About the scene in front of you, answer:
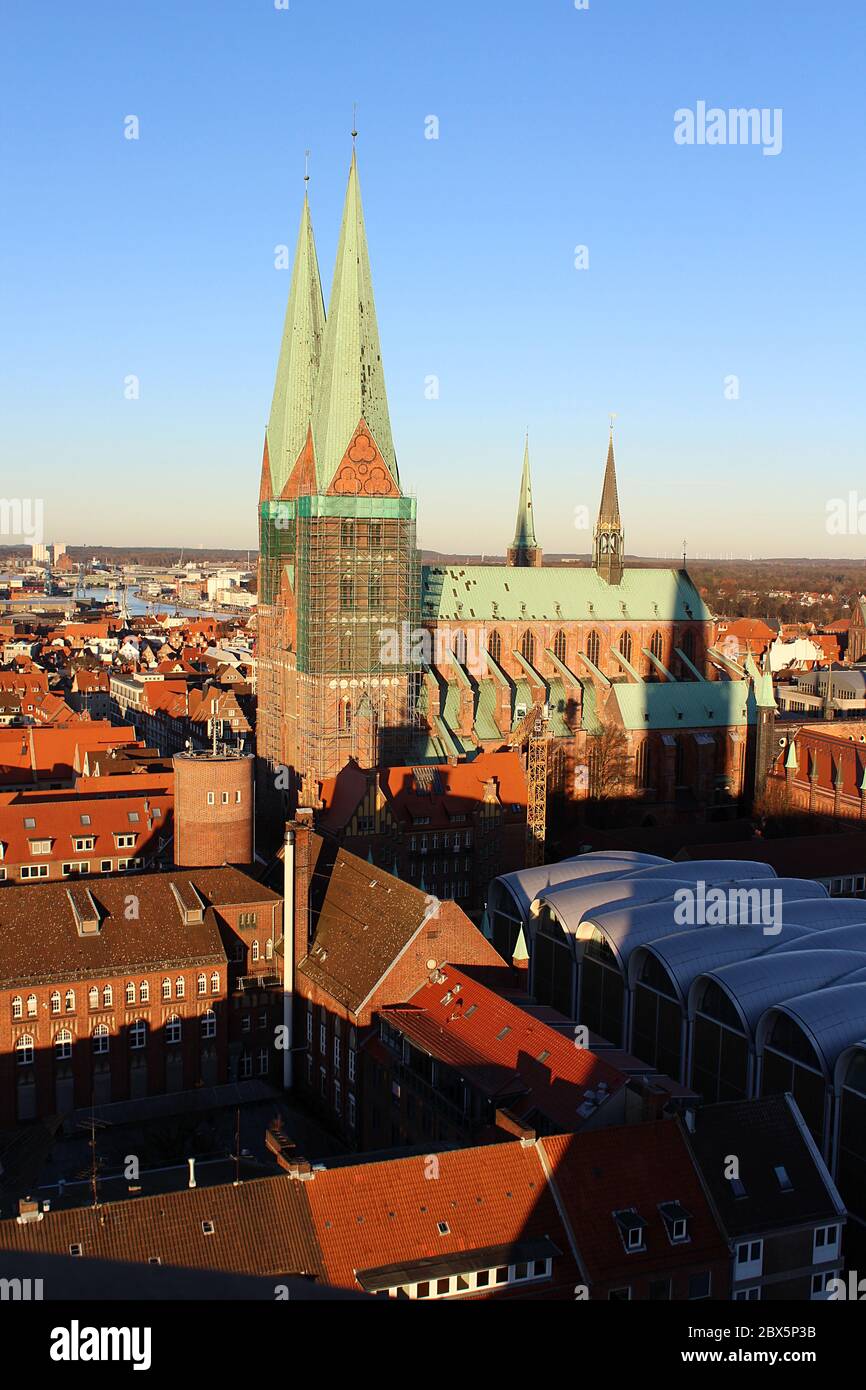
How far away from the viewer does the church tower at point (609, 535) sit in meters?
98.9

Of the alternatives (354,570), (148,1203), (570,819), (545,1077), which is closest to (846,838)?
(570,819)

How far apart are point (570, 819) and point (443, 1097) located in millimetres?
48249

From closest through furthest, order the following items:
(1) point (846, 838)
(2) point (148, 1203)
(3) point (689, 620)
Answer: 1. (2) point (148, 1203)
2. (1) point (846, 838)
3. (3) point (689, 620)

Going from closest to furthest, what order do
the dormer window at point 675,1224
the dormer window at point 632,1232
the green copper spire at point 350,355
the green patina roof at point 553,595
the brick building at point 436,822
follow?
1. the dormer window at point 632,1232
2. the dormer window at point 675,1224
3. the brick building at point 436,822
4. the green copper spire at point 350,355
5. the green patina roof at point 553,595

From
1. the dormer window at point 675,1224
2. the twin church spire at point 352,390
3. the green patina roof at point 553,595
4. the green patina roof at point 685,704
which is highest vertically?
the twin church spire at point 352,390

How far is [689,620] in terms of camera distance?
3932 inches

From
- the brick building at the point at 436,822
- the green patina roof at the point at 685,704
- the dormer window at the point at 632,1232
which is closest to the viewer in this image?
the dormer window at the point at 632,1232

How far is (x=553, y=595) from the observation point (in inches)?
3760

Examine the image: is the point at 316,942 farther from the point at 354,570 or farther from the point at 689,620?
the point at 689,620

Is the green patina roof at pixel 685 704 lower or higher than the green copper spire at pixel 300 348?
lower

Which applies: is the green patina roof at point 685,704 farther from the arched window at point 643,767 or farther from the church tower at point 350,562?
the church tower at point 350,562

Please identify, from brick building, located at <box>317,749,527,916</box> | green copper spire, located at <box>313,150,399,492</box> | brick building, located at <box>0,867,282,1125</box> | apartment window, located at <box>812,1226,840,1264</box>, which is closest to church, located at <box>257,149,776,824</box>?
green copper spire, located at <box>313,150,399,492</box>

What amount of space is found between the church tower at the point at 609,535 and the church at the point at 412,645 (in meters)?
0.16

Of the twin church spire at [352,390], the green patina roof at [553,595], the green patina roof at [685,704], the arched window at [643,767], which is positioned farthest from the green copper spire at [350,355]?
the arched window at [643,767]
